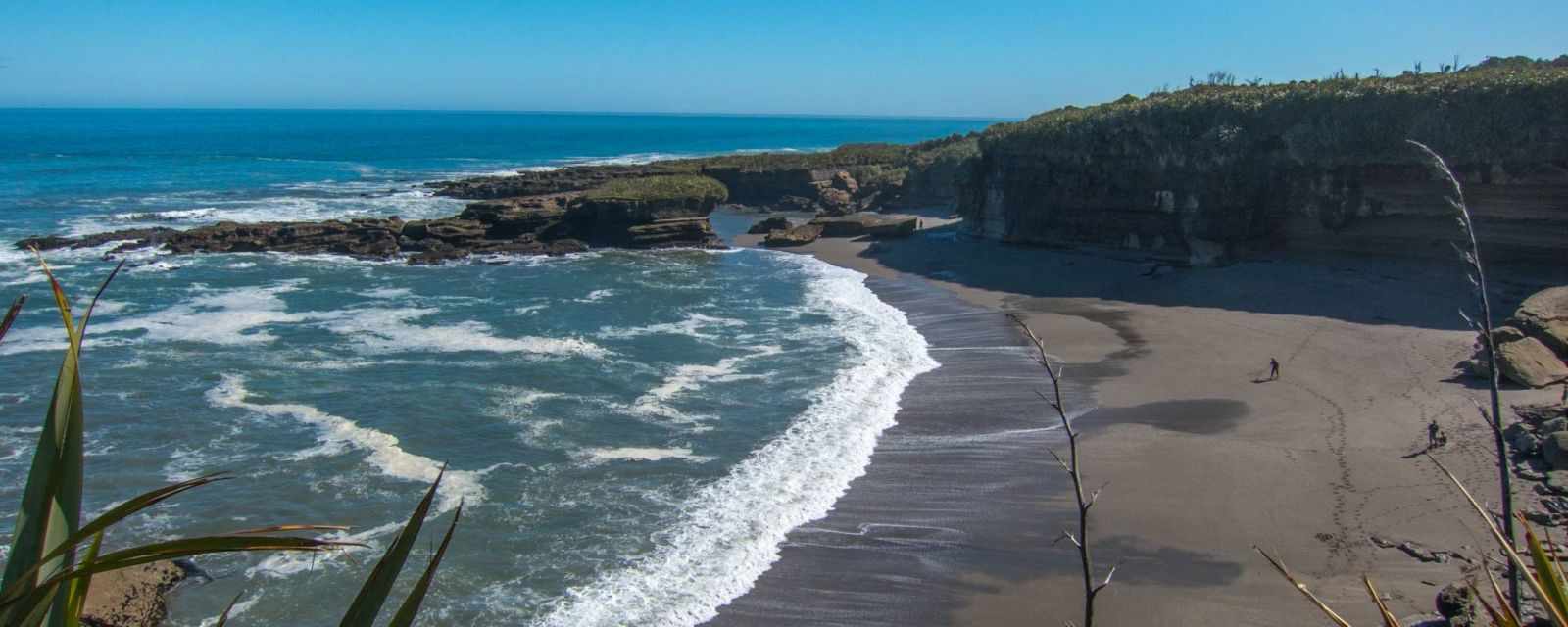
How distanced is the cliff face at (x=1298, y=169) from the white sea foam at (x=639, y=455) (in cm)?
1767

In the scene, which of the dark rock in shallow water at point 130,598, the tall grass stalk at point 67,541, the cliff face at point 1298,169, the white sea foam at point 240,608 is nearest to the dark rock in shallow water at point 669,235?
the cliff face at point 1298,169

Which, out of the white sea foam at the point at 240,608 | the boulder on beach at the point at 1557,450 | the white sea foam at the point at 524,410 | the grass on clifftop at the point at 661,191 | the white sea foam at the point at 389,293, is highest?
the grass on clifftop at the point at 661,191

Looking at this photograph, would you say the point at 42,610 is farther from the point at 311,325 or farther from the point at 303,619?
the point at 311,325

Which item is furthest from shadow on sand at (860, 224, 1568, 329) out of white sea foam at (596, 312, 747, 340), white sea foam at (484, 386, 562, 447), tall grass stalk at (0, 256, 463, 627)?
tall grass stalk at (0, 256, 463, 627)

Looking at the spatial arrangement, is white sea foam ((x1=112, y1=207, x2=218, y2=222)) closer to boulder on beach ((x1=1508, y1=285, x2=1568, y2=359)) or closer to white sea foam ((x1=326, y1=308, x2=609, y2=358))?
white sea foam ((x1=326, y1=308, x2=609, y2=358))

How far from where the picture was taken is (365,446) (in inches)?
578

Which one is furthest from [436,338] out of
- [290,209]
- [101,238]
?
[290,209]

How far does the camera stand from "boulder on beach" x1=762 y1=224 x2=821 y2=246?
37219 mm

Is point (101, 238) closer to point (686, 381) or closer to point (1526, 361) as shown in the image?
point (686, 381)

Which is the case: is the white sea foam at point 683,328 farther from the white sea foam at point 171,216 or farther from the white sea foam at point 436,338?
the white sea foam at point 171,216

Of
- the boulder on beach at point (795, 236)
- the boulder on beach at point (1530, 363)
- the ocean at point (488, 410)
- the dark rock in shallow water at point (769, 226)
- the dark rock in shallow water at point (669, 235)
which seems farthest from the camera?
the dark rock in shallow water at point (769, 226)

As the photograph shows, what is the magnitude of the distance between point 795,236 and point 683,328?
1532cm

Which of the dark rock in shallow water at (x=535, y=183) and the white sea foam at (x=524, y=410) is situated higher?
the dark rock in shallow water at (x=535, y=183)

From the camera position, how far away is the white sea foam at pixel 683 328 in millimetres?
22125
